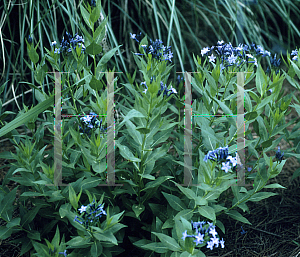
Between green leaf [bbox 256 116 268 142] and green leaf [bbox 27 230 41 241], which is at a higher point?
green leaf [bbox 256 116 268 142]

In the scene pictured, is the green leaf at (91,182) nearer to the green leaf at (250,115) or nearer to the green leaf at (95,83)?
the green leaf at (95,83)

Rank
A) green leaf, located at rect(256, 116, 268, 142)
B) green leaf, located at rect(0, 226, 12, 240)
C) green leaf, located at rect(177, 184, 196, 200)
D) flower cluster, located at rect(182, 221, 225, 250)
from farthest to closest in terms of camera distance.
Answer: green leaf, located at rect(256, 116, 268, 142) < green leaf, located at rect(0, 226, 12, 240) < green leaf, located at rect(177, 184, 196, 200) < flower cluster, located at rect(182, 221, 225, 250)

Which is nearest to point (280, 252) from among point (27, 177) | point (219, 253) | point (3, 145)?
point (219, 253)

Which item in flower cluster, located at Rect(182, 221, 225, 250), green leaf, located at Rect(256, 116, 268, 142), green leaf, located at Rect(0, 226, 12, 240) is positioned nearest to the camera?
flower cluster, located at Rect(182, 221, 225, 250)

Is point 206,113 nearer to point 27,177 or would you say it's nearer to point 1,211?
point 27,177

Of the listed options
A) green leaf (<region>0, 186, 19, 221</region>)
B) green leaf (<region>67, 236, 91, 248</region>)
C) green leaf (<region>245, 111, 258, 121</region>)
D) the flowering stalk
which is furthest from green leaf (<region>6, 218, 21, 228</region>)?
green leaf (<region>245, 111, 258, 121</region>)

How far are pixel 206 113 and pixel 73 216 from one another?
0.78 meters

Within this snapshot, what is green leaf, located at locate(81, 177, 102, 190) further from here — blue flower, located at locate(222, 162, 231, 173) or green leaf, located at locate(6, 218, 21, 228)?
blue flower, located at locate(222, 162, 231, 173)

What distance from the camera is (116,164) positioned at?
1.56 metres

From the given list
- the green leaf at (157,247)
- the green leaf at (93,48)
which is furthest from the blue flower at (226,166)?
the green leaf at (93,48)

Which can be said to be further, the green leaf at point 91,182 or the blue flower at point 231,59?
the blue flower at point 231,59

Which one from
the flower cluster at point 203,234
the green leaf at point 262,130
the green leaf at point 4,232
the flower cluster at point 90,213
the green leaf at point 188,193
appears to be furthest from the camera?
the green leaf at point 262,130

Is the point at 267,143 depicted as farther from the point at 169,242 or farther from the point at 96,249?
the point at 96,249

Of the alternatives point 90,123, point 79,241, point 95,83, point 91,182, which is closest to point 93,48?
point 95,83
